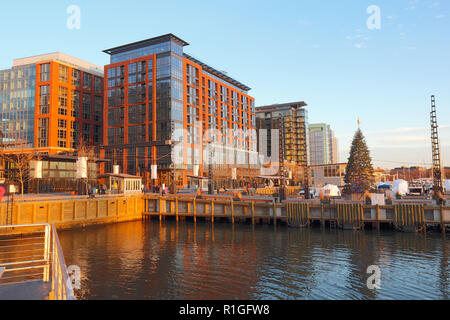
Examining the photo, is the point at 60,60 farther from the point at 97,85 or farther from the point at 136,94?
the point at 136,94

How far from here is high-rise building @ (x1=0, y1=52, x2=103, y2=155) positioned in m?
91.4

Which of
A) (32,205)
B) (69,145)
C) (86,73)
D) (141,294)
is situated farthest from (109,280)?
(86,73)

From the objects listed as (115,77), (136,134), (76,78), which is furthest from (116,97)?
(76,78)

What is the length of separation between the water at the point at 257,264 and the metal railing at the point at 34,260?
272 cm

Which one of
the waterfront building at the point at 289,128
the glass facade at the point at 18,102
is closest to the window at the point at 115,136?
the glass facade at the point at 18,102

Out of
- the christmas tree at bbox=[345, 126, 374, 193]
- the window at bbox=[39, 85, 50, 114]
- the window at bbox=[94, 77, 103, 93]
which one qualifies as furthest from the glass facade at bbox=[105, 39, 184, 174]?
the christmas tree at bbox=[345, 126, 374, 193]

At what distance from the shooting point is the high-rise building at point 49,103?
9138 centimetres

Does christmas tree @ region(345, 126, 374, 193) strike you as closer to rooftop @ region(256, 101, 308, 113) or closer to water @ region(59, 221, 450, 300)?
water @ region(59, 221, 450, 300)

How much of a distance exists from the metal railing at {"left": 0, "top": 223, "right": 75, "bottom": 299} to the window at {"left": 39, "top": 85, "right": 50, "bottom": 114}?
70470 millimetres

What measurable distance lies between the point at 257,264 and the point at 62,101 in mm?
92969

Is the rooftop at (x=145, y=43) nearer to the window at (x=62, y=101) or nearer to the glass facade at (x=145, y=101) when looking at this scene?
the glass facade at (x=145, y=101)

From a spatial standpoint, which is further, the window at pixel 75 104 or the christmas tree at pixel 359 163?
the window at pixel 75 104

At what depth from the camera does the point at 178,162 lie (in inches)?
3221

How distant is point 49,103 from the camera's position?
300 feet
